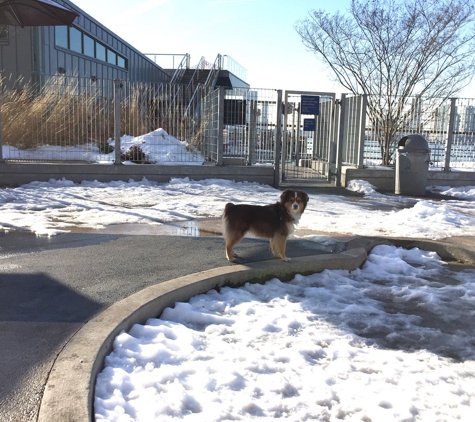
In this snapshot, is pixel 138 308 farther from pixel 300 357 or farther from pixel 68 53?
pixel 68 53

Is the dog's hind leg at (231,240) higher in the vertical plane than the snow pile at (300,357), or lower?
higher

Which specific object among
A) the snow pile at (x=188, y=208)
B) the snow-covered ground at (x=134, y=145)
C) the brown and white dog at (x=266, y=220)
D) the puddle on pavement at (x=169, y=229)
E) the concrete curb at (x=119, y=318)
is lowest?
the concrete curb at (x=119, y=318)

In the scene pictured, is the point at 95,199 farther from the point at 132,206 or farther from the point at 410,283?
the point at 410,283

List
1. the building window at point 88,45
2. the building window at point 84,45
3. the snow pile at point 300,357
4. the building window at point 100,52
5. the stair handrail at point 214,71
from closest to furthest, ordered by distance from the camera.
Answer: the snow pile at point 300,357, the building window at point 84,45, the building window at point 88,45, the stair handrail at point 214,71, the building window at point 100,52

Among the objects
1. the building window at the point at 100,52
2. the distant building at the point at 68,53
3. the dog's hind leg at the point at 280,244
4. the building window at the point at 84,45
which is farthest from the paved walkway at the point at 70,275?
the building window at the point at 100,52

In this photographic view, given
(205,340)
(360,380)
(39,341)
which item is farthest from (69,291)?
(360,380)

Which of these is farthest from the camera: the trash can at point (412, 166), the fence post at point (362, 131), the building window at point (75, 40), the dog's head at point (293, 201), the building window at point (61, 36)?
the building window at point (75, 40)

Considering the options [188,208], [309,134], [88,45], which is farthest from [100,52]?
[188,208]

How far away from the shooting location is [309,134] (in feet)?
Result: 51.0

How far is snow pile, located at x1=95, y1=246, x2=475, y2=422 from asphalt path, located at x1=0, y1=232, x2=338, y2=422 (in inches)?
16.3

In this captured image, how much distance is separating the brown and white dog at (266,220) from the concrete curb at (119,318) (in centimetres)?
31

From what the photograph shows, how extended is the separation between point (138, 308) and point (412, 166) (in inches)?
386

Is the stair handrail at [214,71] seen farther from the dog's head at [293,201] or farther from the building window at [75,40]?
the dog's head at [293,201]

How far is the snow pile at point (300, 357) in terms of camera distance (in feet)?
9.43
